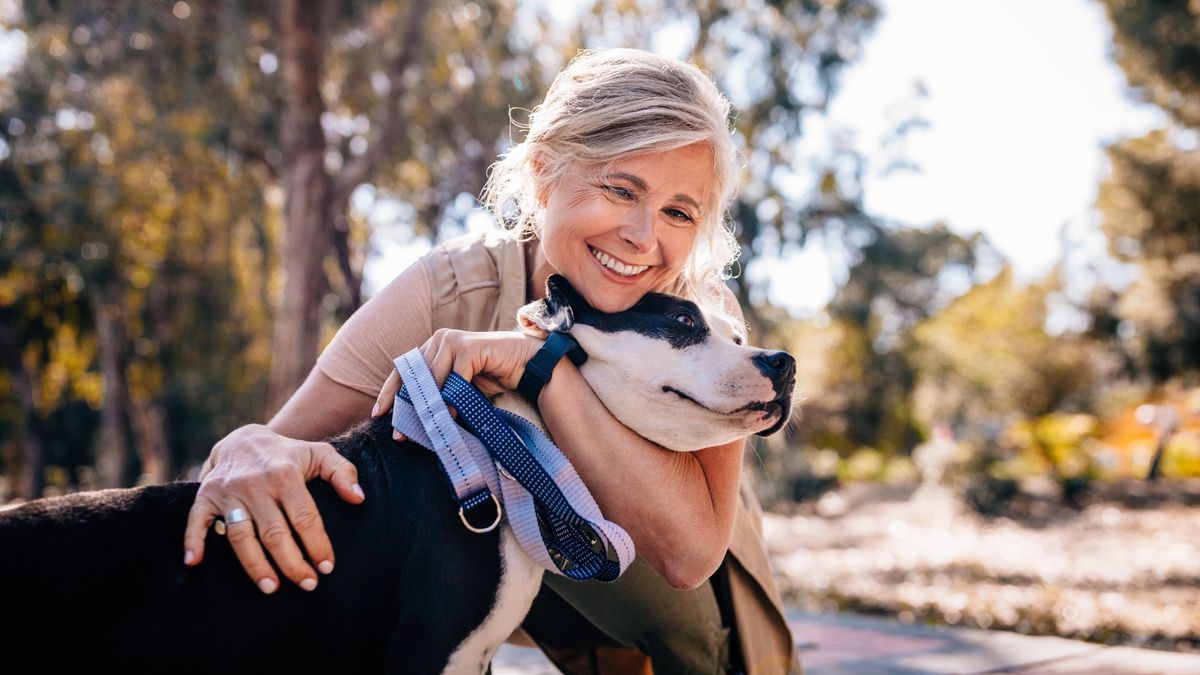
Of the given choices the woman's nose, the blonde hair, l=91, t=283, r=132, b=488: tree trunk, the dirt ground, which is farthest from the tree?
l=91, t=283, r=132, b=488: tree trunk

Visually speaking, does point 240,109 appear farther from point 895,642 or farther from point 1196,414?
point 1196,414

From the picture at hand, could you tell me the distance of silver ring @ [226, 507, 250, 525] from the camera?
5.72ft

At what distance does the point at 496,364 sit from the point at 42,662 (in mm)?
988

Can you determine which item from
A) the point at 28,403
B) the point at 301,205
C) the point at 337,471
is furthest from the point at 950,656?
the point at 28,403

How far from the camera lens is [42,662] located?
1553mm

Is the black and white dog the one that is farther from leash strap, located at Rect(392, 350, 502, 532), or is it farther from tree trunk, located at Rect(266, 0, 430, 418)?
tree trunk, located at Rect(266, 0, 430, 418)

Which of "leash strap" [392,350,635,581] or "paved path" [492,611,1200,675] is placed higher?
"leash strap" [392,350,635,581]

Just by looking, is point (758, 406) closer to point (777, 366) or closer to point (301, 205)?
point (777, 366)

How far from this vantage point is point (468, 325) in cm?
264

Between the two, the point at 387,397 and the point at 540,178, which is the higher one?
the point at 540,178

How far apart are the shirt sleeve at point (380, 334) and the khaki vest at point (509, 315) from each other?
2.0 inches

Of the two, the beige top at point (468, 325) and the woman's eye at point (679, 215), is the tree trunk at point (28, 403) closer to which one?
the beige top at point (468, 325)

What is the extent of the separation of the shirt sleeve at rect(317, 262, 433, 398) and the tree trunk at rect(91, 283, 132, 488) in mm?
16325

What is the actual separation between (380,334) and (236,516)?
0.81 meters
